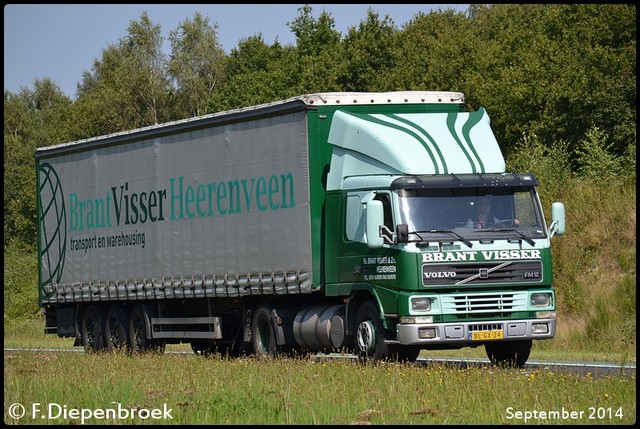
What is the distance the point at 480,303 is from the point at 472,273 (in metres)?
0.47

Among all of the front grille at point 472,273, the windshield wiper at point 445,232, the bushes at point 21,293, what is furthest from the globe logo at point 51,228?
the bushes at point 21,293

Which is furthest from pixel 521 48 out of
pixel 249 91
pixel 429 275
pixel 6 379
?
pixel 6 379

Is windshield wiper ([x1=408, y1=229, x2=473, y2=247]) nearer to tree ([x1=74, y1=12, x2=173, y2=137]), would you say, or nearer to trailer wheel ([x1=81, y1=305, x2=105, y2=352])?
trailer wheel ([x1=81, y1=305, x2=105, y2=352])

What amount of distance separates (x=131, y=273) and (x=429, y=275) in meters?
8.90

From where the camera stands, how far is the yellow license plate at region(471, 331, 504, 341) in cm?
1927

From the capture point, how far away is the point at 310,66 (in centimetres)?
8006

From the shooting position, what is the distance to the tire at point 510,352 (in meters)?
20.7

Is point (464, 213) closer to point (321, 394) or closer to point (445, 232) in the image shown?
point (445, 232)

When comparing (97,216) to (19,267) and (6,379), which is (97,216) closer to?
(6,379)

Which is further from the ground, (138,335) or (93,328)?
(93,328)

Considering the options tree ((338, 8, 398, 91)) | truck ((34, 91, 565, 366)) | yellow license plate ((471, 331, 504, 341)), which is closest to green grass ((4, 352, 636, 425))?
yellow license plate ((471, 331, 504, 341))

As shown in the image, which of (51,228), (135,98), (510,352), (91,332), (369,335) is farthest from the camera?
(135,98)

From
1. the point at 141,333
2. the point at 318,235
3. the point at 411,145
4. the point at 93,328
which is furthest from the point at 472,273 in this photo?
the point at 93,328

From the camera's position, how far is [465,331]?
19.2m
